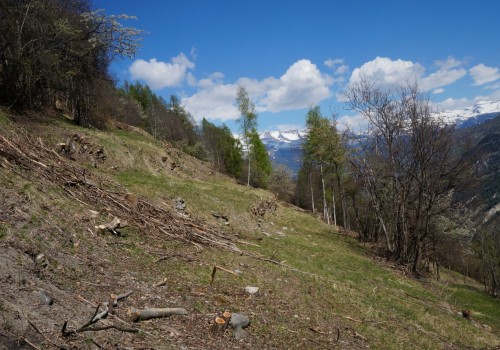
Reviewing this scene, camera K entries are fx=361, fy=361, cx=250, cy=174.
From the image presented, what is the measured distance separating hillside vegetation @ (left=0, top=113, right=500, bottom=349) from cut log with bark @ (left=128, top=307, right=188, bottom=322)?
143 millimetres

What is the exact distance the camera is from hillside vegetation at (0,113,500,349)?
682cm

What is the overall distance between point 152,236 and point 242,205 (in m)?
13.0

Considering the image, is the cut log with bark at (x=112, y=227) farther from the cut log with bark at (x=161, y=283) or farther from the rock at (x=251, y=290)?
the rock at (x=251, y=290)

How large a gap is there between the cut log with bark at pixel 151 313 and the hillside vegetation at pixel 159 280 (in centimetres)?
14

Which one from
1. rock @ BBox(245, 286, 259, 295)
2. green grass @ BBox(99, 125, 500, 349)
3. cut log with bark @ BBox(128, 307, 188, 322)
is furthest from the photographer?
green grass @ BBox(99, 125, 500, 349)

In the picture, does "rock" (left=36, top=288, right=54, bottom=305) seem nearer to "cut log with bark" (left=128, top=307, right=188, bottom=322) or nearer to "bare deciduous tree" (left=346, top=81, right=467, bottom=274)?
"cut log with bark" (left=128, top=307, right=188, bottom=322)

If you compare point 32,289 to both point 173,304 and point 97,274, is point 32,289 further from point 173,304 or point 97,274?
point 173,304

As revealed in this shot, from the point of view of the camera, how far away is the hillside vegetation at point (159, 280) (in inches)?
269

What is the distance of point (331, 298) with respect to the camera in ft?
41.5

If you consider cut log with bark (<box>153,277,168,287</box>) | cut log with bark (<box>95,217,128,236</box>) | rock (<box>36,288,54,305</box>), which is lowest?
cut log with bark (<box>153,277,168,287</box>)

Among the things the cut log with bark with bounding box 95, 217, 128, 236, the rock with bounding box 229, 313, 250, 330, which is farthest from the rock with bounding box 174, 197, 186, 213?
the rock with bounding box 229, 313, 250, 330

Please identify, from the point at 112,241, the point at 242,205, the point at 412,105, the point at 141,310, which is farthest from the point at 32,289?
the point at 412,105

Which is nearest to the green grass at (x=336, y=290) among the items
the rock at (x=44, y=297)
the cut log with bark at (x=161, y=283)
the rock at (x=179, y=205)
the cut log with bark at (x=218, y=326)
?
the rock at (x=179, y=205)

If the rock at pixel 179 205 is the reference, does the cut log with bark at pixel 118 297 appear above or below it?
below
